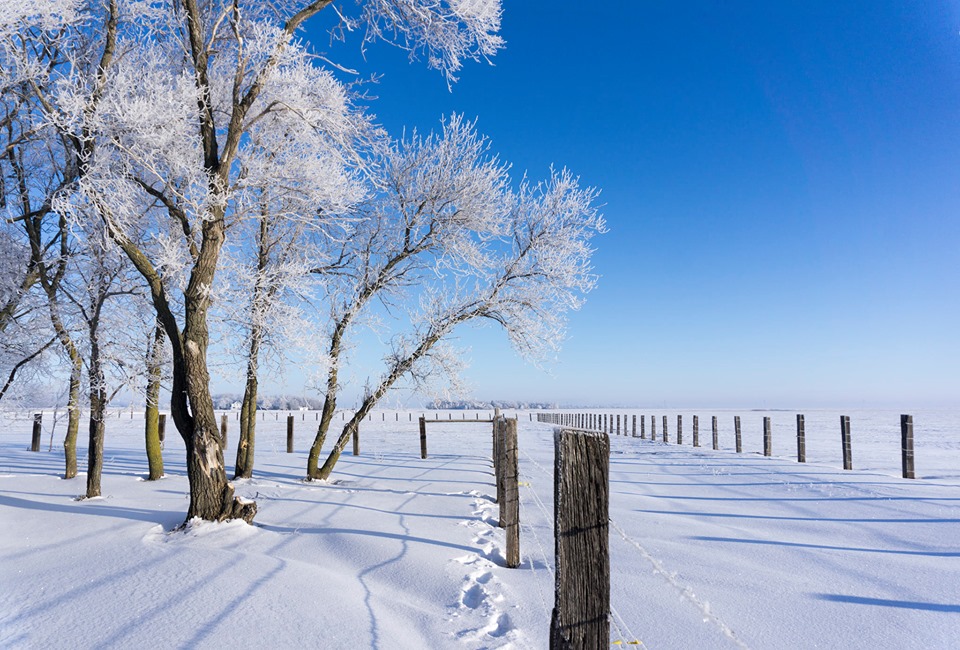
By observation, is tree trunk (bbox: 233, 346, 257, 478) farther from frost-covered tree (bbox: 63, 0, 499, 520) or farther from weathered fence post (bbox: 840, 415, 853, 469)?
weathered fence post (bbox: 840, 415, 853, 469)

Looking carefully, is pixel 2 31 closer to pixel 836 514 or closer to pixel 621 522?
pixel 621 522

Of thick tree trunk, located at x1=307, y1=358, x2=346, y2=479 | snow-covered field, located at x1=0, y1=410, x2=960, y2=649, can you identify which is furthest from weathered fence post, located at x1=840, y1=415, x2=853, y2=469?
thick tree trunk, located at x1=307, y1=358, x2=346, y2=479

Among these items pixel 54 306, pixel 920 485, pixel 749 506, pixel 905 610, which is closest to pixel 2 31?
pixel 54 306

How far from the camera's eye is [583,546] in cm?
220

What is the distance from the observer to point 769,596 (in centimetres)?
422

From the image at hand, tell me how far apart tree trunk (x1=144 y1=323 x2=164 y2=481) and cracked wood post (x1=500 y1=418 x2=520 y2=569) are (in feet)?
19.2

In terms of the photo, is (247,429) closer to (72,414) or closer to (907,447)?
(72,414)

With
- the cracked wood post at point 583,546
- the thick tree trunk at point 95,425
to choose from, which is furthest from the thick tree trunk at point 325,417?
the cracked wood post at point 583,546

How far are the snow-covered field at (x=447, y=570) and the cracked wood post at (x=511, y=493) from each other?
0.58 feet

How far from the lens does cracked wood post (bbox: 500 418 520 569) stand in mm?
4918

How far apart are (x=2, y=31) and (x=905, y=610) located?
379 inches

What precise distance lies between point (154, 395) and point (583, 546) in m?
9.22

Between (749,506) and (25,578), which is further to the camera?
(749,506)

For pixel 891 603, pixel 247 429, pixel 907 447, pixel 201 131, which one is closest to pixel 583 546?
pixel 891 603
